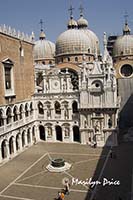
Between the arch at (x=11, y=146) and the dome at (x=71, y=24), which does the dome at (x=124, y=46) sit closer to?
the dome at (x=71, y=24)

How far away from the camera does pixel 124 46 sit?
5422 cm

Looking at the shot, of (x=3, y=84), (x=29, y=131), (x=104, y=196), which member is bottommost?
(x=104, y=196)

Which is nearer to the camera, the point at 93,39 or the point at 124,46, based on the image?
the point at 124,46

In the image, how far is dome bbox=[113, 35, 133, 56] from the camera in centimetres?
5384

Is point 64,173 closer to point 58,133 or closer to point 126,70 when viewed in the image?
point 58,133

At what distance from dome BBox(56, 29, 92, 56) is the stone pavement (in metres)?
19.3

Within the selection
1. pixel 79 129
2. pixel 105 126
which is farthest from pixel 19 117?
pixel 105 126

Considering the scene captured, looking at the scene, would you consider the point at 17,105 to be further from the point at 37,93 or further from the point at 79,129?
the point at 79,129

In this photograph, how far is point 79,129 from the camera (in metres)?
37.4

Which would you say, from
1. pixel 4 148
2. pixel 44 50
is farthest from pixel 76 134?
pixel 44 50

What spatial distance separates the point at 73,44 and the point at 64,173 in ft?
92.5

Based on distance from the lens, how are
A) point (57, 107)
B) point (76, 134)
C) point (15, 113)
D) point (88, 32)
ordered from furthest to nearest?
point (88, 32)
point (57, 107)
point (76, 134)
point (15, 113)

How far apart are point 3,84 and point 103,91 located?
12.9 m

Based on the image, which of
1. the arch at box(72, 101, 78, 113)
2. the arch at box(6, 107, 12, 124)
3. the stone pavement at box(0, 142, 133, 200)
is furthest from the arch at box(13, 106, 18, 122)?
the arch at box(72, 101, 78, 113)
